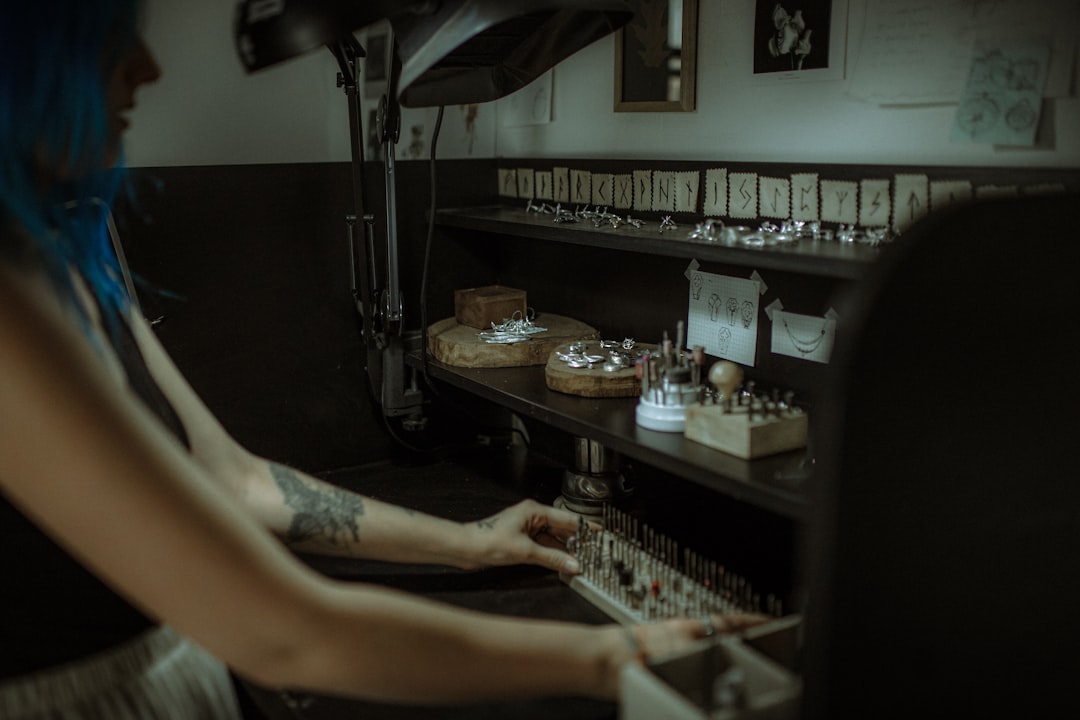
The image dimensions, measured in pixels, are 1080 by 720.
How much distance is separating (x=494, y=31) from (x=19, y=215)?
0.78 m

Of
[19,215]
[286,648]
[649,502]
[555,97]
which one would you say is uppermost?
[555,97]

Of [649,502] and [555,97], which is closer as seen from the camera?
[649,502]

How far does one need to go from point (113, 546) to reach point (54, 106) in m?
0.40

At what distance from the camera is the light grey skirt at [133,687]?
89 centimetres

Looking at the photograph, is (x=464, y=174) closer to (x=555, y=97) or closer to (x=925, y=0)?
(x=555, y=97)

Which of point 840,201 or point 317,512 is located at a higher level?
point 840,201

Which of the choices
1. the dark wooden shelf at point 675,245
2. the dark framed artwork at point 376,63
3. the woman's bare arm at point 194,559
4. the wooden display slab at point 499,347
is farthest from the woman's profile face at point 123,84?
the dark framed artwork at point 376,63

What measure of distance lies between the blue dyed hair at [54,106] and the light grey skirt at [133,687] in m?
0.39

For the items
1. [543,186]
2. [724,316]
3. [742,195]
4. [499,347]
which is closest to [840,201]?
[742,195]

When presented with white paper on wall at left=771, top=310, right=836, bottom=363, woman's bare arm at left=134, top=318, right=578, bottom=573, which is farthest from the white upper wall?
woman's bare arm at left=134, top=318, right=578, bottom=573

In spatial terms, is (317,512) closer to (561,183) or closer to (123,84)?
(123,84)

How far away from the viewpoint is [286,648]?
0.81m

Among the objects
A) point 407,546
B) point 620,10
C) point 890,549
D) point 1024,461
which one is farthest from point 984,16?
point 407,546

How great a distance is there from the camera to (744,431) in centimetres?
121
